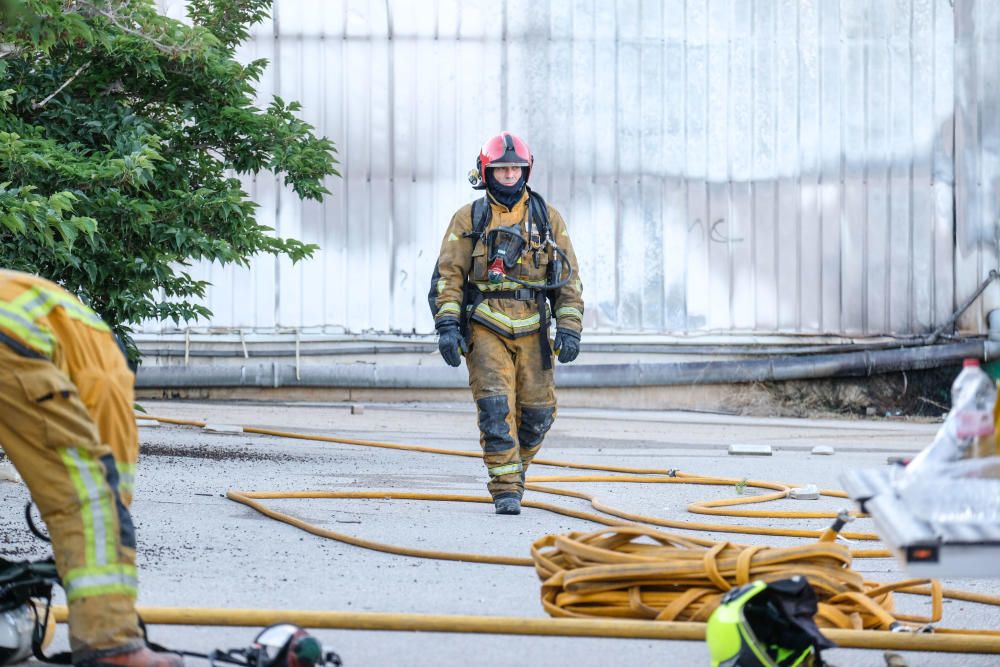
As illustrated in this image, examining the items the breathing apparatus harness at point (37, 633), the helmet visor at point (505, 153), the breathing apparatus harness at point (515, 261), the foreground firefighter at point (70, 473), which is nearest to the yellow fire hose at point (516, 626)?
the breathing apparatus harness at point (37, 633)

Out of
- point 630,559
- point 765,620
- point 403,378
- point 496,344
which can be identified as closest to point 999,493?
point 765,620

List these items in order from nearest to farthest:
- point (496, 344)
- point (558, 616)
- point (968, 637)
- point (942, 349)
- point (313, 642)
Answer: point (313, 642) < point (968, 637) < point (558, 616) < point (496, 344) < point (942, 349)

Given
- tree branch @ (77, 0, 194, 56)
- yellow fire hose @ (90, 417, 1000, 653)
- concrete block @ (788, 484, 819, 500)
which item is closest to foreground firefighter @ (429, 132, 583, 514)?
concrete block @ (788, 484, 819, 500)

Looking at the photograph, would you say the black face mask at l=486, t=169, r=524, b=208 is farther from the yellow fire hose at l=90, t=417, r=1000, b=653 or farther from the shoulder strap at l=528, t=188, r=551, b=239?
the yellow fire hose at l=90, t=417, r=1000, b=653

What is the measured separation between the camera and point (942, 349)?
46.8ft

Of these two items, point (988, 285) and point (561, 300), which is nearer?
point (561, 300)

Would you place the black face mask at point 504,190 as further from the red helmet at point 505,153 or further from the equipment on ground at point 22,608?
the equipment on ground at point 22,608

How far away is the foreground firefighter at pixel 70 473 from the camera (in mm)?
3414

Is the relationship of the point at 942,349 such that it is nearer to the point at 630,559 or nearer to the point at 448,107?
the point at 448,107

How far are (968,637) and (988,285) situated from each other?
36.2ft

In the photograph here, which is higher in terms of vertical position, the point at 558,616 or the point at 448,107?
the point at 448,107

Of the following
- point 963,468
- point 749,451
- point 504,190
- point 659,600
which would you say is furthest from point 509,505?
point 963,468

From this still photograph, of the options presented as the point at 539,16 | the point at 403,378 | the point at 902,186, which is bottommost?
the point at 403,378

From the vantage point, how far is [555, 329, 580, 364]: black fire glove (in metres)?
7.56
